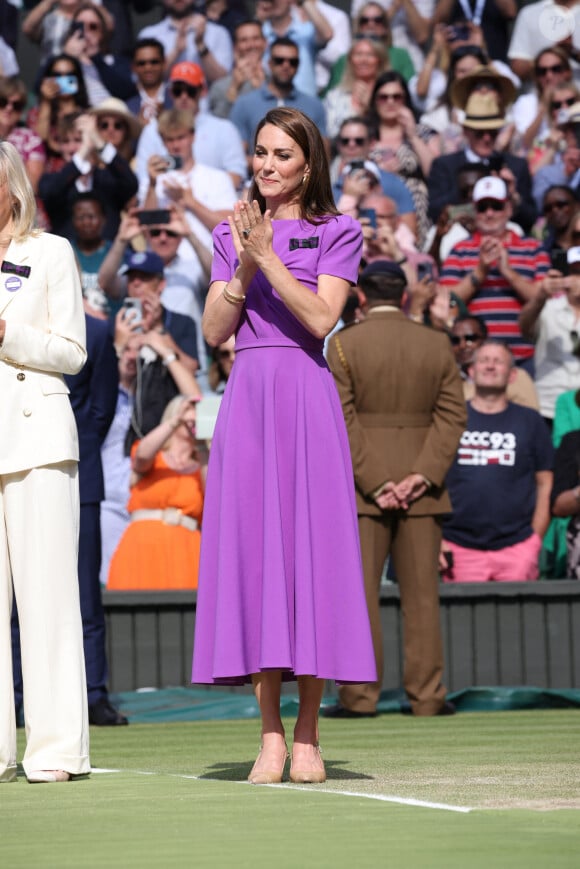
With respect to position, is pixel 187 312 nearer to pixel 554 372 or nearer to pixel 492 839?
pixel 554 372

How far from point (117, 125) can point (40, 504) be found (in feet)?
31.5

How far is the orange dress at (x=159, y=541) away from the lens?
10.4 m

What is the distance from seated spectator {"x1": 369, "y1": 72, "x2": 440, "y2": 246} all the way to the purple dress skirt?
8892 mm

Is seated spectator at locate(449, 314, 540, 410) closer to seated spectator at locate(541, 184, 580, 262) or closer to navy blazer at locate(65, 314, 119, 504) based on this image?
A: seated spectator at locate(541, 184, 580, 262)

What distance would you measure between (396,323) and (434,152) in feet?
19.9

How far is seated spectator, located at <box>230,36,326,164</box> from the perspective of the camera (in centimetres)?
1511

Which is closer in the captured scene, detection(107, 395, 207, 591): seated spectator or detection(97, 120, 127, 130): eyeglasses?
detection(107, 395, 207, 591): seated spectator

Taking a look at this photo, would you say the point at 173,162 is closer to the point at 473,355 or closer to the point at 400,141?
the point at 400,141

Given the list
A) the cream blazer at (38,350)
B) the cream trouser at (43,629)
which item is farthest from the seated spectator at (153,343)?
the cream trouser at (43,629)

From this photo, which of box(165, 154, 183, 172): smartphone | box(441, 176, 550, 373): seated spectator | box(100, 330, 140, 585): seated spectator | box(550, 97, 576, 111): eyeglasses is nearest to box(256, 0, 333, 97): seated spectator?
box(165, 154, 183, 172): smartphone

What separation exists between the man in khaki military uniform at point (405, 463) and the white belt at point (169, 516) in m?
1.62

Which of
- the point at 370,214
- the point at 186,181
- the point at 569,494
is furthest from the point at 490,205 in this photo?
the point at 569,494

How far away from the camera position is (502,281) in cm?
1280

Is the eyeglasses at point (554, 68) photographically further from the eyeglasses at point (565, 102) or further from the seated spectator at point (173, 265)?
the seated spectator at point (173, 265)
